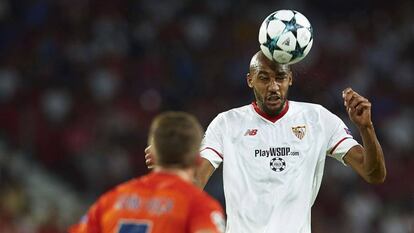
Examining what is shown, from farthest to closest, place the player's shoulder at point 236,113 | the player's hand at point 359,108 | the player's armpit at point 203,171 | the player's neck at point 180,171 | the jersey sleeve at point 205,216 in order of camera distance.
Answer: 1. the player's shoulder at point 236,113
2. the player's armpit at point 203,171
3. the player's hand at point 359,108
4. the player's neck at point 180,171
5. the jersey sleeve at point 205,216

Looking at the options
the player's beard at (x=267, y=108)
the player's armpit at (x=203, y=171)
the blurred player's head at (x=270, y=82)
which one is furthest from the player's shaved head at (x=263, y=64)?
the player's armpit at (x=203, y=171)

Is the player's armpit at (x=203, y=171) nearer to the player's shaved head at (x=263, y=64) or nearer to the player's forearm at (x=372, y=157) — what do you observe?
the player's shaved head at (x=263, y=64)

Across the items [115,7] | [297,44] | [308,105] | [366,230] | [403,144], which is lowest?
[366,230]

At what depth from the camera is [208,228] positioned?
13.9ft

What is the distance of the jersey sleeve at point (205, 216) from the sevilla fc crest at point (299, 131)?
2031mm

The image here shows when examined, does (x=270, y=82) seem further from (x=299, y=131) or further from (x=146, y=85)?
(x=146, y=85)

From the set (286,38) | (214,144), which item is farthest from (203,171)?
(286,38)

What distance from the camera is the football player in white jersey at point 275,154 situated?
6.06 meters

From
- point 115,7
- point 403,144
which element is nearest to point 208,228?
point 403,144

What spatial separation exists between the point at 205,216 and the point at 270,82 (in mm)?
2116

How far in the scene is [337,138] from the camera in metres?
6.29

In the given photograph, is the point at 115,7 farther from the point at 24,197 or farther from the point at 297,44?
the point at 297,44

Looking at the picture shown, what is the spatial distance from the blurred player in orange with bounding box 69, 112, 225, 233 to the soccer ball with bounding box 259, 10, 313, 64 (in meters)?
1.97

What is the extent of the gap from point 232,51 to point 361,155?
392 inches
